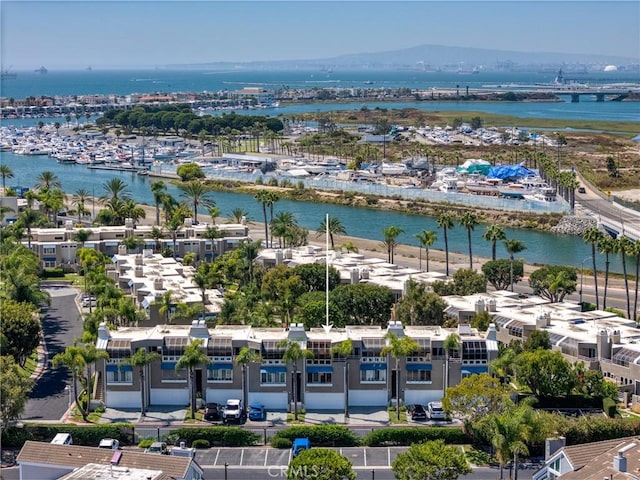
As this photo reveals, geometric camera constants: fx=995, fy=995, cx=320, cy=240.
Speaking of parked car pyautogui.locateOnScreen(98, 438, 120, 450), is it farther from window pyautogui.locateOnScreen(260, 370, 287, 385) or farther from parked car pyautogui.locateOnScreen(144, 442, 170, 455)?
window pyautogui.locateOnScreen(260, 370, 287, 385)

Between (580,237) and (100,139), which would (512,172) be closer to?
(580,237)

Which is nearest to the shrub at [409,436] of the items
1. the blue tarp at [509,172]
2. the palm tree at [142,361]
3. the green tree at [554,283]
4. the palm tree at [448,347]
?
the palm tree at [448,347]

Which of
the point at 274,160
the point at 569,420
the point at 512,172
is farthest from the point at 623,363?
the point at 274,160

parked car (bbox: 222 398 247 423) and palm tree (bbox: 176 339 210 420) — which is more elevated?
palm tree (bbox: 176 339 210 420)

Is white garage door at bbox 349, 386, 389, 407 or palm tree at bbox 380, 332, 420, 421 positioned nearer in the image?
palm tree at bbox 380, 332, 420, 421

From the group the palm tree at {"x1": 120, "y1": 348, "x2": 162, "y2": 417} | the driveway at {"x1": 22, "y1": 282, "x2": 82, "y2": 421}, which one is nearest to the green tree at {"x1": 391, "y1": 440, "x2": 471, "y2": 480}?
the palm tree at {"x1": 120, "y1": 348, "x2": 162, "y2": 417}

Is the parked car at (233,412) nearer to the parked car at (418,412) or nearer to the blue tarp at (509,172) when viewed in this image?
the parked car at (418,412)

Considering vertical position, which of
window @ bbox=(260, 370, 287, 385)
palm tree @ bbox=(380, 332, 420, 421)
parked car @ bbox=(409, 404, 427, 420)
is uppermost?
palm tree @ bbox=(380, 332, 420, 421)
